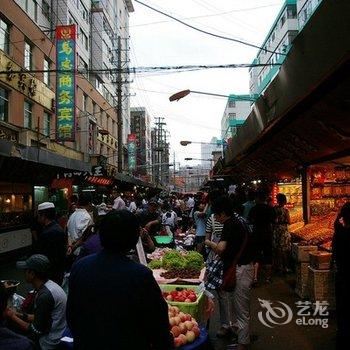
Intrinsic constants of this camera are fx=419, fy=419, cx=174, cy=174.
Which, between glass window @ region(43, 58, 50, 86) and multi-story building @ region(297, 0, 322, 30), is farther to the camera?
multi-story building @ region(297, 0, 322, 30)

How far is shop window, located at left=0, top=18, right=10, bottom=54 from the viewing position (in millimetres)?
20023

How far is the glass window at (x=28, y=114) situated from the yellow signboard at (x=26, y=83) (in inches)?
17.8

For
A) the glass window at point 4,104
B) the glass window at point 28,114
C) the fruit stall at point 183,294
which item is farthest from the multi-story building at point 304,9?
the fruit stall at point 183,294

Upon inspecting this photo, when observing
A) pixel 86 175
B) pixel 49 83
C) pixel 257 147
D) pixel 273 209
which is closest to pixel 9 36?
pixel 49 83

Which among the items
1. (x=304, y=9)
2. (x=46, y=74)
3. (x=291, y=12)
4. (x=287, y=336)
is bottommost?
(x=287, y=336)

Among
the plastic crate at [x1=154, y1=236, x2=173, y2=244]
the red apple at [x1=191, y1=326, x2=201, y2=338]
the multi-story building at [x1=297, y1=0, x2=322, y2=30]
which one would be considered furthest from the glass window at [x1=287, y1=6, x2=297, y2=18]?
the red apple at [x1=191, y1=326, x2=201, y2=338]

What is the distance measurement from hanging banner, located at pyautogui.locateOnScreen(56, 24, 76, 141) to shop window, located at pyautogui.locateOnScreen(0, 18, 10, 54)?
8.03 feet

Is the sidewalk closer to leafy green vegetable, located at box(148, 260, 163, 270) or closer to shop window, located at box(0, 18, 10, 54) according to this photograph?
leafy green vegetable, located at box(148, 260, 163, 270)

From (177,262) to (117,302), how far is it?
4408mm

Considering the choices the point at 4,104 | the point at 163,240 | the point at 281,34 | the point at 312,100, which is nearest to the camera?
the point at 312,100

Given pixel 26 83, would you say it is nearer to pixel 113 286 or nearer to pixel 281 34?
pixel 113 286

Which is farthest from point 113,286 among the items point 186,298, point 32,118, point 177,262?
point 32,118

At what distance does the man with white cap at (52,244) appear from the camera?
6.22 meters

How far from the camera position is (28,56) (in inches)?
922
